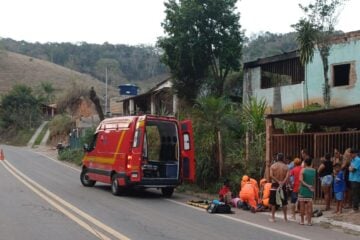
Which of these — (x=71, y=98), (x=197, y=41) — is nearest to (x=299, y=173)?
(x=197, y=41)

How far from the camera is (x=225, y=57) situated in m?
33.2

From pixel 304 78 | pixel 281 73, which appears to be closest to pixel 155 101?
pixel 281 73

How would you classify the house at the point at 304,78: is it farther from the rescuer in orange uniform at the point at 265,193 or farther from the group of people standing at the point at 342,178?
the group of people standing at the point at 342,178

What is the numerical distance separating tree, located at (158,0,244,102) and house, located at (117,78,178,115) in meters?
2.54

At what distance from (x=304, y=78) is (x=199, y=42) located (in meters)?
8.07

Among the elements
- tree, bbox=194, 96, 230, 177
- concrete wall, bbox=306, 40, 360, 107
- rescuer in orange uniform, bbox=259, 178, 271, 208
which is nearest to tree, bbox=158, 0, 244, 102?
concrete wall, bbox=306, 40, 360, 107

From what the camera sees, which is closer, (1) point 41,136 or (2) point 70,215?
(2) point 70,215

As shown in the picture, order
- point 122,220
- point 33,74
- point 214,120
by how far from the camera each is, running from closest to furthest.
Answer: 1. point 122,220
2. point 214,120
3. point 33,74

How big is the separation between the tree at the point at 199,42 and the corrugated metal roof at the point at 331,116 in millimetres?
16681

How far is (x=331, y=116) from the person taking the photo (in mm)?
14656

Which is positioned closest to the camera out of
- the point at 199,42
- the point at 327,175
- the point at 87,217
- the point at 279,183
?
the point at 87,217

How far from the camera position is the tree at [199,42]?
107ft

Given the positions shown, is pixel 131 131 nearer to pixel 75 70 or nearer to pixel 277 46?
pixel 277 46

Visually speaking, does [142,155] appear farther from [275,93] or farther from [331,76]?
[275,93]
